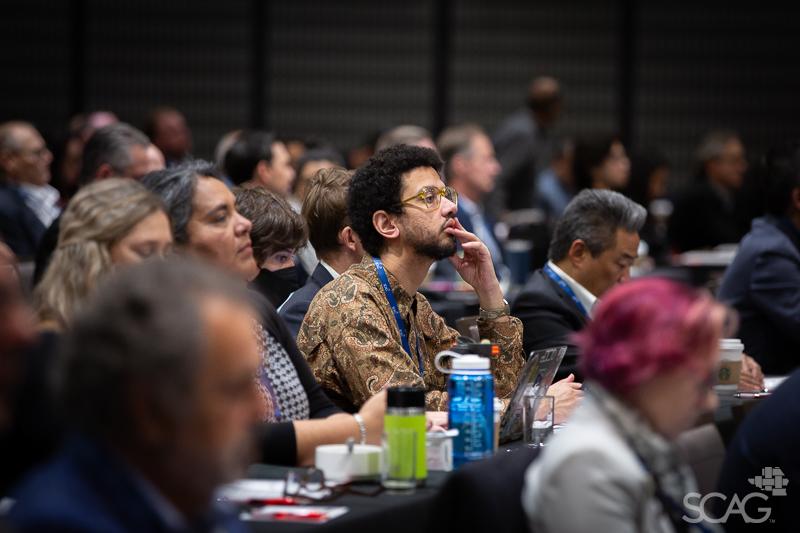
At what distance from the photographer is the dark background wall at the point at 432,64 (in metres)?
11.8

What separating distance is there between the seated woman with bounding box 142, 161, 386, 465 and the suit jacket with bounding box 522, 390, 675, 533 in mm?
842

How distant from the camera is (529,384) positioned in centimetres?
314

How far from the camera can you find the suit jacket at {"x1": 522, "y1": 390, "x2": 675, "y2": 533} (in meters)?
2.00

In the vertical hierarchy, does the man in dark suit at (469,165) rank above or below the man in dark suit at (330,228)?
below

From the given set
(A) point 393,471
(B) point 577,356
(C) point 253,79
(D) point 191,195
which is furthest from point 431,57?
(A) point 393,471

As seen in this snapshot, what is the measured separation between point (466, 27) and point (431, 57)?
1.52 feet

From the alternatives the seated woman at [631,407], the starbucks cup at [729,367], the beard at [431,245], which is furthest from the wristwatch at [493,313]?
the seated woman at [631,407]

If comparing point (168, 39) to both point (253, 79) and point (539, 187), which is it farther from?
point (539, 187)

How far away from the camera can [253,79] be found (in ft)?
39.4

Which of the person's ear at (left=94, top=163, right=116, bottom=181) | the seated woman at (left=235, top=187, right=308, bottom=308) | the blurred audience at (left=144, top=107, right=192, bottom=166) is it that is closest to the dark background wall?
the blurred audience at (left=144, top=107, right=192, bottom=166)

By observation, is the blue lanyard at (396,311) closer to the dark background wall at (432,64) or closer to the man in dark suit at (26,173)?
the man in dark suit at (26,173)

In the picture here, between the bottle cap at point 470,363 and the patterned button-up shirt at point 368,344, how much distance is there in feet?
1.48

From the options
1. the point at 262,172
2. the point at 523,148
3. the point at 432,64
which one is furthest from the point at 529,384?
the point at 432,64
